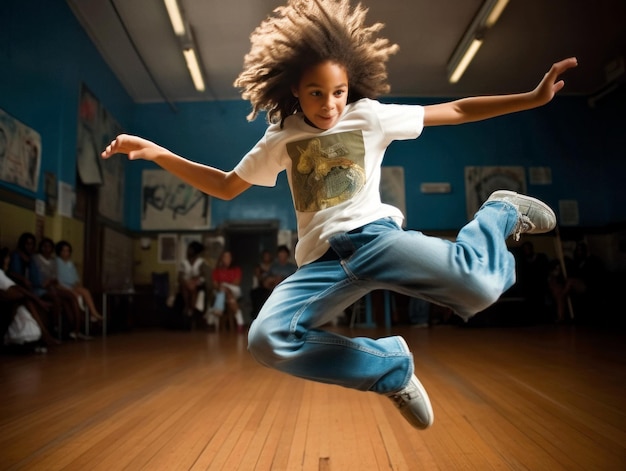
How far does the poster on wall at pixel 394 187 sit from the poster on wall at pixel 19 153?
4.82 metres

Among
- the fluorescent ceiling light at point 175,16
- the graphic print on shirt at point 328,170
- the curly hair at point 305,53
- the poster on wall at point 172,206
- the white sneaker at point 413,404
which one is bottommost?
the white sneaker at point 413,404

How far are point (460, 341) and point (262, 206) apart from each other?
13.9 ft

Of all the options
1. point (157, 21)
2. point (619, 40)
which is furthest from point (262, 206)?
point (619, 40)

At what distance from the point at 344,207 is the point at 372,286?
206 mm

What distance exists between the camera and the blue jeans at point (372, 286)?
1.26m

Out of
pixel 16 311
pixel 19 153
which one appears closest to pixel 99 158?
pixel 19 153

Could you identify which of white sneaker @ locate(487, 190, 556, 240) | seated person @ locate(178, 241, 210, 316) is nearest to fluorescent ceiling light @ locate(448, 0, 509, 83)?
seated person @ locate(178, 241, 210, 316)

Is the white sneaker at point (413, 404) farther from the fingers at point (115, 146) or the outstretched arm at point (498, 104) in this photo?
the fingers at point (115, 146)

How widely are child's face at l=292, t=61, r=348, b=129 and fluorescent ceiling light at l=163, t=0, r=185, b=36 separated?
15.0 feet

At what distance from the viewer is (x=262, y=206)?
8477 mm

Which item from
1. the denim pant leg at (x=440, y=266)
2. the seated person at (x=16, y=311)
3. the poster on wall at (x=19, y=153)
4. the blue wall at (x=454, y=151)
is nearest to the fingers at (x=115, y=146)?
the denim pant leg at (x=440, y=266)

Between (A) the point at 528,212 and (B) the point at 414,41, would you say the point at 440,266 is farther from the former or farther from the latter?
(B) the point at 414,41

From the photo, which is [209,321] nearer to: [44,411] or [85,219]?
[85,219]

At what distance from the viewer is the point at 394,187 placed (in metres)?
8.53
